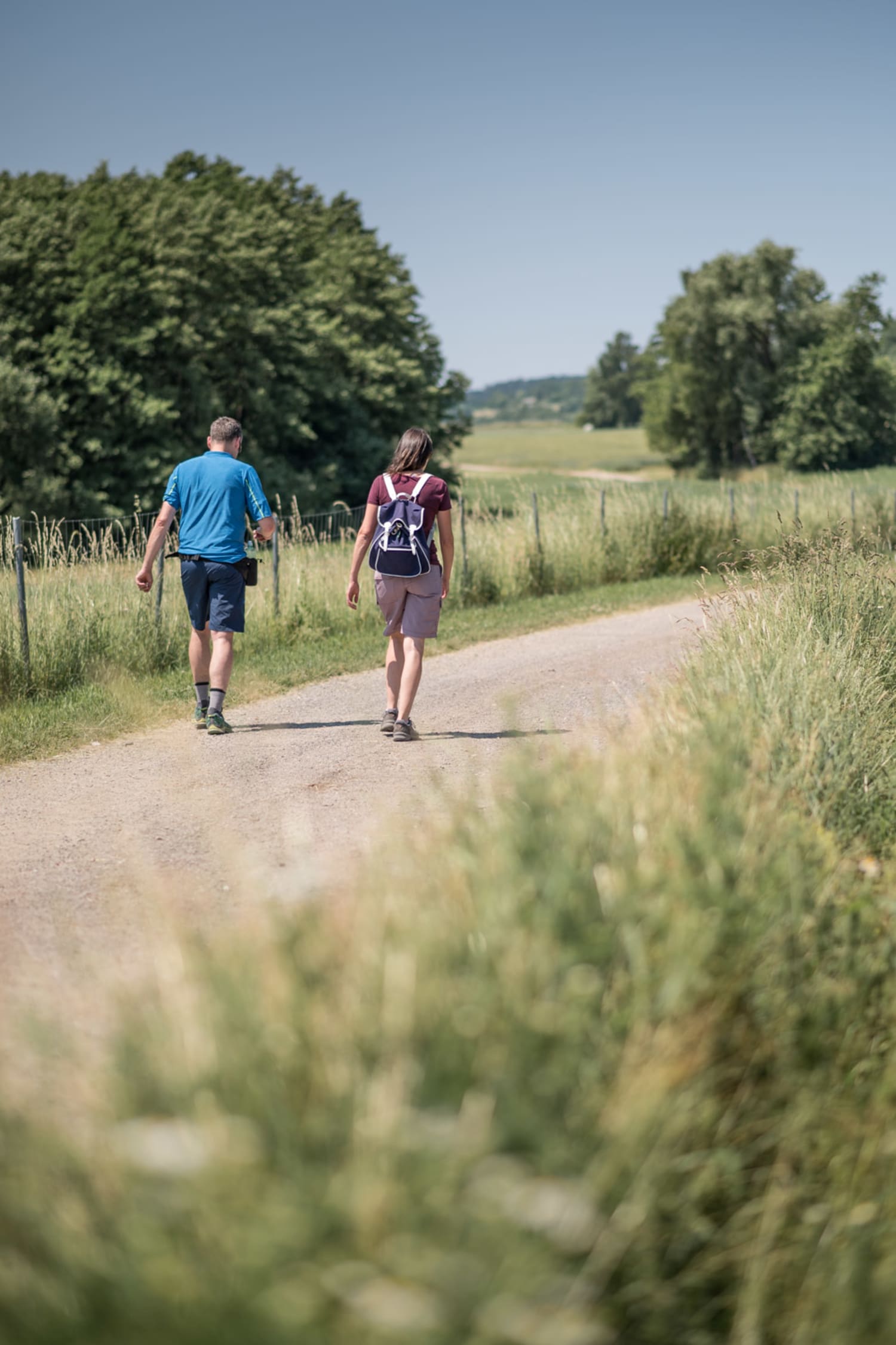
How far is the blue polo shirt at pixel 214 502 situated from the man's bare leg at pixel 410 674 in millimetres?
1393

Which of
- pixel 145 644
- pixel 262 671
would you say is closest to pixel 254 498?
pixel 262 671

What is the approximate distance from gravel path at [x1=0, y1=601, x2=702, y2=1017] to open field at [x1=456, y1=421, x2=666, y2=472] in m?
62.5

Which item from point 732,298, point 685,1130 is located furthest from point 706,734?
point 732,298

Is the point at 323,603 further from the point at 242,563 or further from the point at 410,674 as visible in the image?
the point at 410,674

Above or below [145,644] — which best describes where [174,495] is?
above

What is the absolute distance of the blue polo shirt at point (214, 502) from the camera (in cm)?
823

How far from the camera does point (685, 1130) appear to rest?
8.38 feet

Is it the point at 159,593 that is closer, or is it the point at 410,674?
the point at 410,674

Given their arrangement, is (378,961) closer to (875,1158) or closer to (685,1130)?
(685,1130)

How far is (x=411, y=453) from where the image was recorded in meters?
7.67

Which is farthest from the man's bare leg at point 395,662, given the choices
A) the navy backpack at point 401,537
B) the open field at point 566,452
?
the open field at point 566,452

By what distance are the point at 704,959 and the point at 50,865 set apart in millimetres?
3642

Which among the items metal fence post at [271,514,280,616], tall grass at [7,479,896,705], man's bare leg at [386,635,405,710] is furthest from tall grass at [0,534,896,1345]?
metal fence post at [271,514,280,616]

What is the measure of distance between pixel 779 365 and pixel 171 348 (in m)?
42.7
